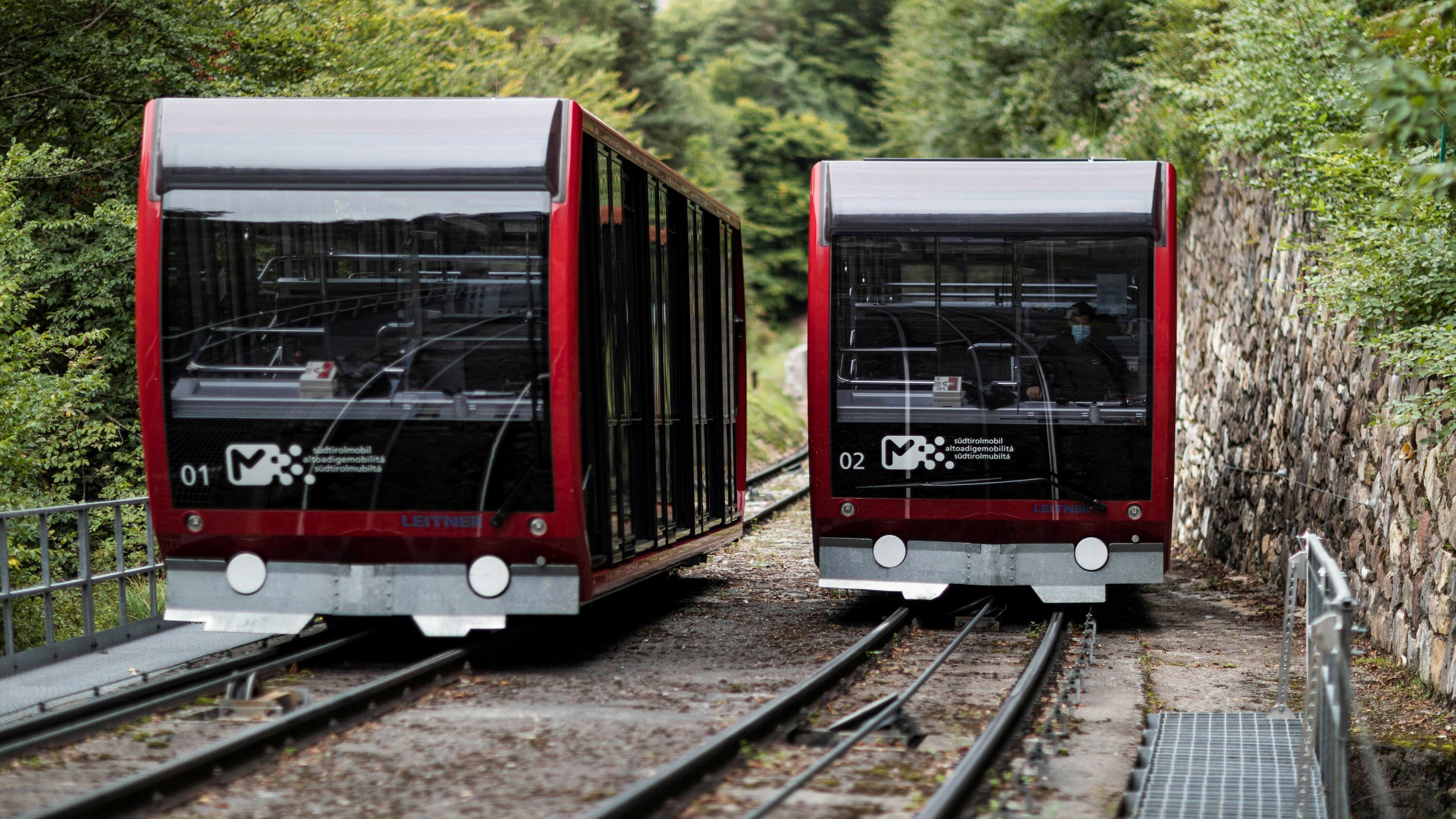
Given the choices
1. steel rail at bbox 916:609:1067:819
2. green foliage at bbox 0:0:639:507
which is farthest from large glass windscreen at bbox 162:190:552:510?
green foliage at bbox 0:0:639:507

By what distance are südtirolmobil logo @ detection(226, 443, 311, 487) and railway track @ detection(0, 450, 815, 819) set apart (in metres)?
1.07

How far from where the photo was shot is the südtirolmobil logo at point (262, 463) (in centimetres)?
834

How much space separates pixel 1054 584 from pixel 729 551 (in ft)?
20.9

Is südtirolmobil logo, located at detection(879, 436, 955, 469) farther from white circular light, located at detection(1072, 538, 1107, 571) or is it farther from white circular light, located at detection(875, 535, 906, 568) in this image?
white circular light, located at detection(1072, 538, 1107, 571)

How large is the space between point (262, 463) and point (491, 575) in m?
1.46

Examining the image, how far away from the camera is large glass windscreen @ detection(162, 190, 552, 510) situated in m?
8.21

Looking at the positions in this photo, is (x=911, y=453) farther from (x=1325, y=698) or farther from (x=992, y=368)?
(x=1325, y=698)

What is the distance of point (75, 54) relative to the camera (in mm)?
16812

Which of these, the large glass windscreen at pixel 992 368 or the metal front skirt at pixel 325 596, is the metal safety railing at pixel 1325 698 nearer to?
the large glass windscreen at pixel 992 368

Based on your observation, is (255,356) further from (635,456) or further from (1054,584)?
(1054,584)

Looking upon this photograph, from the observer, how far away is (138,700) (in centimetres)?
741

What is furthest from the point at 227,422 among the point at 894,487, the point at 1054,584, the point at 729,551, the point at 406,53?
the point at 406,53

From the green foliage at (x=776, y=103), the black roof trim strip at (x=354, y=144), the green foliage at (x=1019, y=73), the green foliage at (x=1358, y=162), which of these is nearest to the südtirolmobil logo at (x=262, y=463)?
the black roof trim strip at (x=354, y=144)

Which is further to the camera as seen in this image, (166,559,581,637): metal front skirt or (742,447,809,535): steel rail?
(742,447,809,535): steel rail
